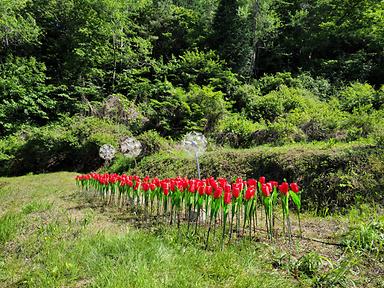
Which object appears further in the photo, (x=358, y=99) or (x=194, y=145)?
(x=358, y=99)

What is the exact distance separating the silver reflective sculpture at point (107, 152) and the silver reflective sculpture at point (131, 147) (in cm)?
98

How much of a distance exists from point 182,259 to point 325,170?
3376mm

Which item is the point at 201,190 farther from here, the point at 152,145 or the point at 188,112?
the point at 188,112

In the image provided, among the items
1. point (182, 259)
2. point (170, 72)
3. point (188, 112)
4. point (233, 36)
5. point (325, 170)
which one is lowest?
point (182, 259)

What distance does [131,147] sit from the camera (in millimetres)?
10656

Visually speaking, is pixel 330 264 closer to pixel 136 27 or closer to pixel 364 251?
pixel 364 251

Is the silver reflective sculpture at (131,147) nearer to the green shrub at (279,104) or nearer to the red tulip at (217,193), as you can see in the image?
the green shrub at (279,104)

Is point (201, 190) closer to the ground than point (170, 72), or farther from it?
closer to the ground

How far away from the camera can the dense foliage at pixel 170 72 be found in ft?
41.2

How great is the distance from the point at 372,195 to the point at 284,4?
21.4 metres

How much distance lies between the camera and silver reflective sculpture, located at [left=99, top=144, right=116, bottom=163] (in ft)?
37.5

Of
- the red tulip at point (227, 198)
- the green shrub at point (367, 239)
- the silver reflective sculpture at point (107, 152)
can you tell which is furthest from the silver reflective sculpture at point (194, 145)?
the silver reflective sculpture at point (107, 152)

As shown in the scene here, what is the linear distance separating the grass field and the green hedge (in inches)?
19.7

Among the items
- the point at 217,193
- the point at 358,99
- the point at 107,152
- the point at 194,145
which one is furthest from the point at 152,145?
the point at 358,99
